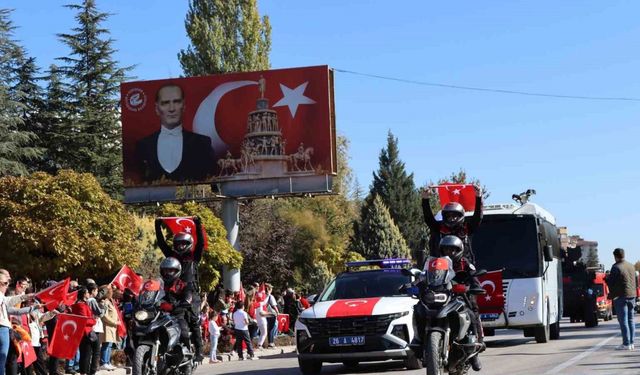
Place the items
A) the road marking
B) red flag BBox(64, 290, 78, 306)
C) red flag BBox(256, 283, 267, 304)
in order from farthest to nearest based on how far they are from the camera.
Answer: red flag BBox(256, 283, 267, 304) < red flag BBox(64, 290, 78, 306) < the road marking

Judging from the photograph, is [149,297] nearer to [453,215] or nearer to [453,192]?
[453,215]

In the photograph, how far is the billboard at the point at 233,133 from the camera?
38.9m

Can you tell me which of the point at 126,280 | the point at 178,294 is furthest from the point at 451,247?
the point at 126,280

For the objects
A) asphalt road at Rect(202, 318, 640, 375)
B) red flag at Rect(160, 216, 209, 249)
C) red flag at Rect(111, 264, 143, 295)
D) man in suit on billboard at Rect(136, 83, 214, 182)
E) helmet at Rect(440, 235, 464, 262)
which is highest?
man in suit on billboard at Rect(136, 83, 214, 182)

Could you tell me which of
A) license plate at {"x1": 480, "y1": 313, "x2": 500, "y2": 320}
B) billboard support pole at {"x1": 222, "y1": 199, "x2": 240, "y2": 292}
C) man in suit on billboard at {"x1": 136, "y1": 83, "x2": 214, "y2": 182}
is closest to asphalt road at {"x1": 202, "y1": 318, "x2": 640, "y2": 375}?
license plate at {"x1": 480, "y1": 313, "x2": 500, "y2": 320}

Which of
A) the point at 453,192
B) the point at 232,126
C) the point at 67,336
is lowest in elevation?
the point at 67,336

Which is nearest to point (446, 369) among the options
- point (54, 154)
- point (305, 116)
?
point (305, 116)

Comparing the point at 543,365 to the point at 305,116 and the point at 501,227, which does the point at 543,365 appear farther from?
the point at 305,116

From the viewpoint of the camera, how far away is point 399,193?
81.5 m

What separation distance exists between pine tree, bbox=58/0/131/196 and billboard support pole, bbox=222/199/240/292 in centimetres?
1243

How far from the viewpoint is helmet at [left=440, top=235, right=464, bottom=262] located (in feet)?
40.4

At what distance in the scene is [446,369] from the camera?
12016 millimetres

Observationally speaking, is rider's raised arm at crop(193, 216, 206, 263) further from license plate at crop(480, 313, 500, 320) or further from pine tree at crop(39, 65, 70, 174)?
pine tree at crop(39, 65, 70, 174)

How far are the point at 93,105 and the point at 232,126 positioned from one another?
1740cm
